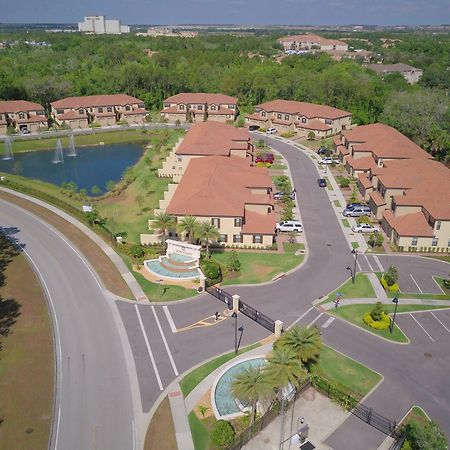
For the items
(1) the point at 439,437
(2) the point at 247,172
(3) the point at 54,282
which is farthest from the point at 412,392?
(2) the point at 247,172

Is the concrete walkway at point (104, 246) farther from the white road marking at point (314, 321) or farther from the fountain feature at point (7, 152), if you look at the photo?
the fountain feature at point (7, 152)

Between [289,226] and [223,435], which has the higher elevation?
[223,435]

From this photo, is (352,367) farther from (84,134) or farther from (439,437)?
(84,134)

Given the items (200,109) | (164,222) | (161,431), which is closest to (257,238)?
(164,222)

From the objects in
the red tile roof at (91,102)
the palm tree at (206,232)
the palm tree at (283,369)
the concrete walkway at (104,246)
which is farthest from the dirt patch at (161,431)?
the red tile roof at (91,102)

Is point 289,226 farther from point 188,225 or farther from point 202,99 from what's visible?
point 202,99
